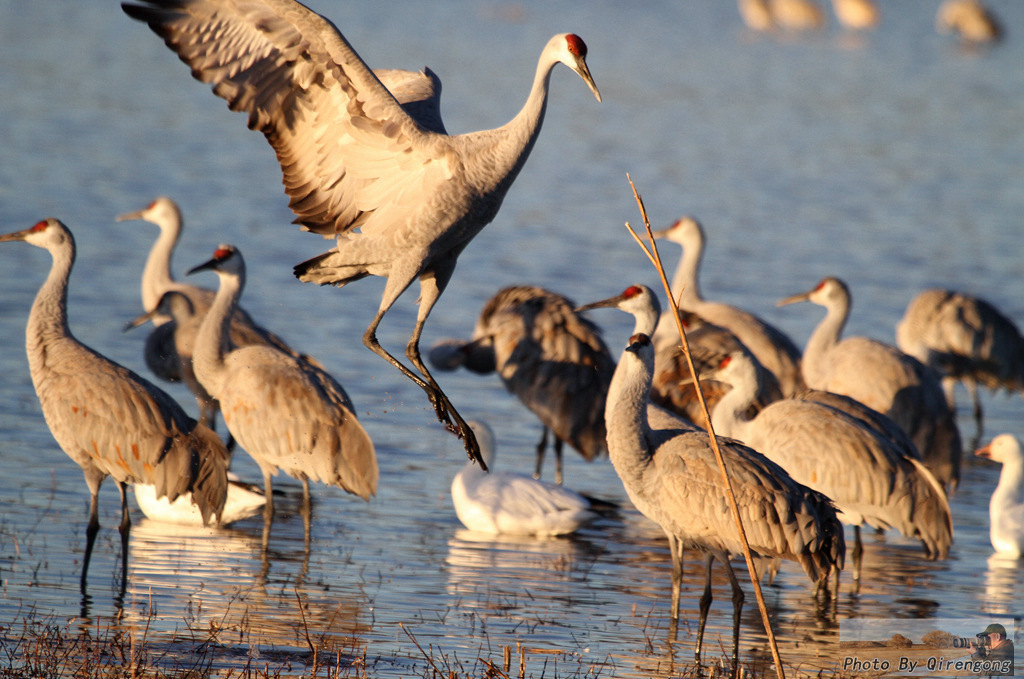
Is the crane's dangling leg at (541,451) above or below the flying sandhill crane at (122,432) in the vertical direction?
above

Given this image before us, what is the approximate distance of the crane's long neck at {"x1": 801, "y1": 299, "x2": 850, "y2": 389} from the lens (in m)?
11.5

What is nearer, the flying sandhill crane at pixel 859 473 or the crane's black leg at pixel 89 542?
the crane's black leg at pixel 89 542

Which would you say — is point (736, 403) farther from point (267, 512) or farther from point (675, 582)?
point (267, 512)

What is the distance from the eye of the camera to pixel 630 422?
7.05 meters

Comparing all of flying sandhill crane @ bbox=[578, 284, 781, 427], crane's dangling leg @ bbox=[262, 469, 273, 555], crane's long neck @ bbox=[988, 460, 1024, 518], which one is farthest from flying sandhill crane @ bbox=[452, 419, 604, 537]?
crane's long neck @ bbox=[988, 460, 1024, 518]

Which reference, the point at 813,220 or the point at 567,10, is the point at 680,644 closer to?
the point at 813,220

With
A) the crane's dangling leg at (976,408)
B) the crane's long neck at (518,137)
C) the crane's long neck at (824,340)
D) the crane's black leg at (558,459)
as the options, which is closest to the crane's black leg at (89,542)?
the crane's long neck at (518,137)

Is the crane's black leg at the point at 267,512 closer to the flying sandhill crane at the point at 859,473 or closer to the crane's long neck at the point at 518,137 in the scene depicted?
the crane's long neck at the point at 518,137

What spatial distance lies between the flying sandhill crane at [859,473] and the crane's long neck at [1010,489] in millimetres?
1001

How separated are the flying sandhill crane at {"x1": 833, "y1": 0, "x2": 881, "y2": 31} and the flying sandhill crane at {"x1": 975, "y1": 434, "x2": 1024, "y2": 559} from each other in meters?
39.9

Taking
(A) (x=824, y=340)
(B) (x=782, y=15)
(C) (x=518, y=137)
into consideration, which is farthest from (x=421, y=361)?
(B) (x=782, y=15)

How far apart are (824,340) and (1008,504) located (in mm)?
3063

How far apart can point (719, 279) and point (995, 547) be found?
328 inches

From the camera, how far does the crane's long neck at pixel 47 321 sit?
7531 millimetres
